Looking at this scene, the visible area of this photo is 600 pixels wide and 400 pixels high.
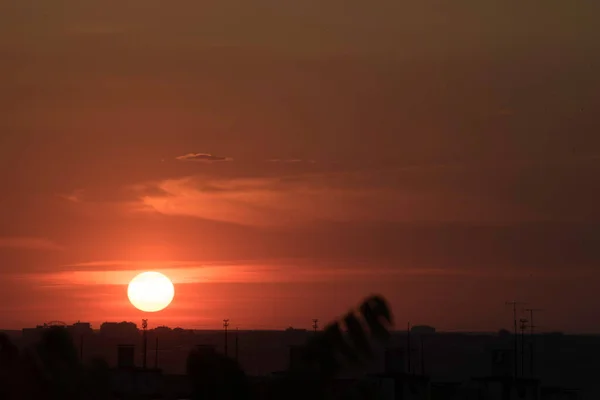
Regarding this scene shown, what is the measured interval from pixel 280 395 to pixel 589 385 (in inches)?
6160

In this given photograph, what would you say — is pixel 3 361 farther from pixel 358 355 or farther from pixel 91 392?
pixel 358 355

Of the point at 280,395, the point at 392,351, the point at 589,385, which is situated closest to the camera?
the point at 280,395

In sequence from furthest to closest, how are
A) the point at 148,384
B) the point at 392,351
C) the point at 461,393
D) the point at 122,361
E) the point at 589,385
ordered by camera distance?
the point at 589,385 → the point at 392,351 → the point at 461,393 → the point at 122,361 → the point at 148,384

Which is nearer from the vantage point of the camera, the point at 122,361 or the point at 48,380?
the point at 48,380

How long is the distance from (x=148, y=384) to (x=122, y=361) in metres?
5.34

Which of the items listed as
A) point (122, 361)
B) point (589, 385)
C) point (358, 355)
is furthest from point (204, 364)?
point (589, 385)

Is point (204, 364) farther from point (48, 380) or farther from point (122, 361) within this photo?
point (122, 361)

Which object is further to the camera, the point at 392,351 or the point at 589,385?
the point at 589,385

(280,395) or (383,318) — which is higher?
(383,318)

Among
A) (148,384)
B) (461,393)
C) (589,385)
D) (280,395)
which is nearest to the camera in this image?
(280,395)

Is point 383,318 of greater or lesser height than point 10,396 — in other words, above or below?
above

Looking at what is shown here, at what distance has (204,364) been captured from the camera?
71.2 ft

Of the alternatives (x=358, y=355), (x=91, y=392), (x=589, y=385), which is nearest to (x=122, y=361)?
(x=91, y=392)

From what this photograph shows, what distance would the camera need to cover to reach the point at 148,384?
1881 inches
